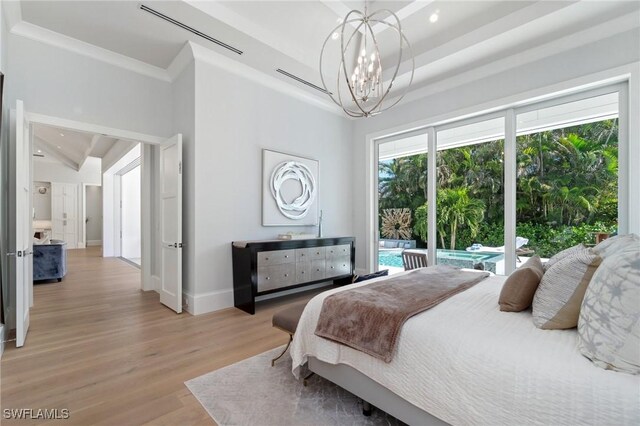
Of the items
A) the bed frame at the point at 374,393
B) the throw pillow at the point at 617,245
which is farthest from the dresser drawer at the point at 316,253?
the throw pillow at the point at 617,245

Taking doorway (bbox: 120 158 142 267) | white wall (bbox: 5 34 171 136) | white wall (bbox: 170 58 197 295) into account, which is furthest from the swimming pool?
doorway (bbox: 120 158 142 267)

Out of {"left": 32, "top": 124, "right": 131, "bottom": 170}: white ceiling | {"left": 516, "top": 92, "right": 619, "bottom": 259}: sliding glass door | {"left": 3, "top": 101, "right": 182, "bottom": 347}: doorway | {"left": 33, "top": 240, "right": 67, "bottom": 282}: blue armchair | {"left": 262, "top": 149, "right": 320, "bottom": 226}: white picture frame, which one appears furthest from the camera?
{"left": 32, "top": 124, "right": 131, "bottom": 170}: white ceiling

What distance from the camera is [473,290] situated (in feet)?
6.93

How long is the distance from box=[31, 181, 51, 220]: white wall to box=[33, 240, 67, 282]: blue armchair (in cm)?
679

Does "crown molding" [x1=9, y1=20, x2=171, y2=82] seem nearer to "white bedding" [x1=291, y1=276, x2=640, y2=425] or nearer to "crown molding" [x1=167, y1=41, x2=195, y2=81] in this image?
"crown molding" [x1=167, y1=41, x2=195, y2=81]

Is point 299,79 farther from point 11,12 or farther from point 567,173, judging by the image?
point 567,173

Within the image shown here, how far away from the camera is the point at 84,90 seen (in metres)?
3.34

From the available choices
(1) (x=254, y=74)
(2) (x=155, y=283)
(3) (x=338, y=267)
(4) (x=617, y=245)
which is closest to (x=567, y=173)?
(4) (x=617, y=245)

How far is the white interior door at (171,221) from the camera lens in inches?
138

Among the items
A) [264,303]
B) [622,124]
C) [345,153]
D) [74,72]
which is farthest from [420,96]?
[74,72]

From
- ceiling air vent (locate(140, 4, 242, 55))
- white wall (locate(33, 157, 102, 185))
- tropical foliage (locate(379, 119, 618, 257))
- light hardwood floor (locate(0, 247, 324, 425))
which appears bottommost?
light hardwood floor (locate(0, 247, 324, 425))

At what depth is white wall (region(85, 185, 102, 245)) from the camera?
1116 cm

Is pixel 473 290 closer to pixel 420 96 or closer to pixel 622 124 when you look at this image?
pixel 622 124

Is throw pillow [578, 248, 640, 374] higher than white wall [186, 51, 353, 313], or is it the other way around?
white wall [186, 51, 353, 313]
